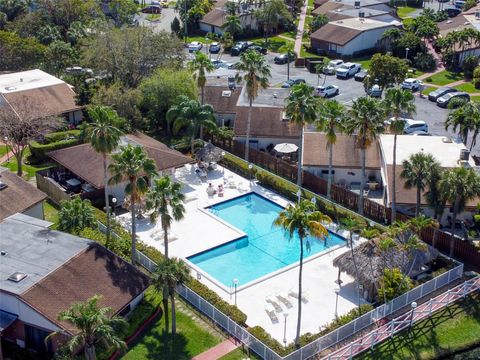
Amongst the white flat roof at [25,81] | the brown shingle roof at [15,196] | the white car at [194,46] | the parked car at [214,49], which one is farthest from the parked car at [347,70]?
the brown shingle roof at [15,196]

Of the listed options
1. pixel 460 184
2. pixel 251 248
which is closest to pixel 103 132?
pixel 251 248

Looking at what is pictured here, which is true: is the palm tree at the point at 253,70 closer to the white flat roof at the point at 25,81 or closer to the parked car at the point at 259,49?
the white flat roof at the point at 25,81

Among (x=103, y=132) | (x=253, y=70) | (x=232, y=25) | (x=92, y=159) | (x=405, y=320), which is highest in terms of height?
(x=253, y=70)

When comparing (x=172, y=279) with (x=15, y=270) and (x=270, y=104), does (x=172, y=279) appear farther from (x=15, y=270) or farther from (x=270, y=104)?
(x=270, y=104)

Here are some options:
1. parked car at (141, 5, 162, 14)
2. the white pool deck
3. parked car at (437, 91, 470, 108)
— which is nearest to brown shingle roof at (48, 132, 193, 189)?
the white pool deck

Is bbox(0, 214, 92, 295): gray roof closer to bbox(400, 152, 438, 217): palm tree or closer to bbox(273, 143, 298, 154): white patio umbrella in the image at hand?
bbox(400, 152, 438, 217): palm tree

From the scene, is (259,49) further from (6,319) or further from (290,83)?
(6,319)
